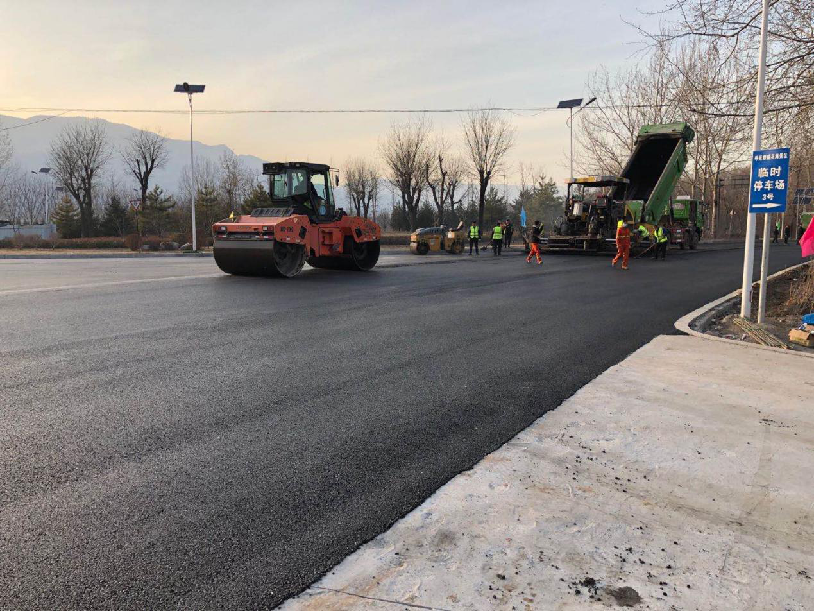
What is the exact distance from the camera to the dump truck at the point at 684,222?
94.9ft

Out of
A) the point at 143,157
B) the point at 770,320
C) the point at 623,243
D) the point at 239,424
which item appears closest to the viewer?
the point at 239,424

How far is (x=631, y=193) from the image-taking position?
2478 centimetres

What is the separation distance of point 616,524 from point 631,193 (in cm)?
2437

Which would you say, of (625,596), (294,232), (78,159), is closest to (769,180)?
(625,596)

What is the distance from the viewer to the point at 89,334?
7.07m

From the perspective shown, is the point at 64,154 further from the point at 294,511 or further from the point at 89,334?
the point at 294,511

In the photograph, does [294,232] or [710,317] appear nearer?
[710,317]

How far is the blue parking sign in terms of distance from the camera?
7570 mm

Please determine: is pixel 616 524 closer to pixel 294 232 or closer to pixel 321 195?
pixel 294 232

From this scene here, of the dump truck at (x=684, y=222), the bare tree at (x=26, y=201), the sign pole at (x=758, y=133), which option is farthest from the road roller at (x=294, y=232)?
the bare tree at (x=26, y=201)

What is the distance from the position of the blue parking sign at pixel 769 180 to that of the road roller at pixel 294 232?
9877 mm

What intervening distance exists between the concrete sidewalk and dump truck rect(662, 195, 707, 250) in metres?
26.2

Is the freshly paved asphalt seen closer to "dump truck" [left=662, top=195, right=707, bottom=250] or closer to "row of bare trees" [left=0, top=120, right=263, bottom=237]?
"dump truck" [left=662, top=195, right=707, bottom=250]

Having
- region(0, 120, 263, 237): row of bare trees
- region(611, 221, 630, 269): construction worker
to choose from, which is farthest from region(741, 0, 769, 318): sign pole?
region(0, 120, 263, 237): row of bare trees
